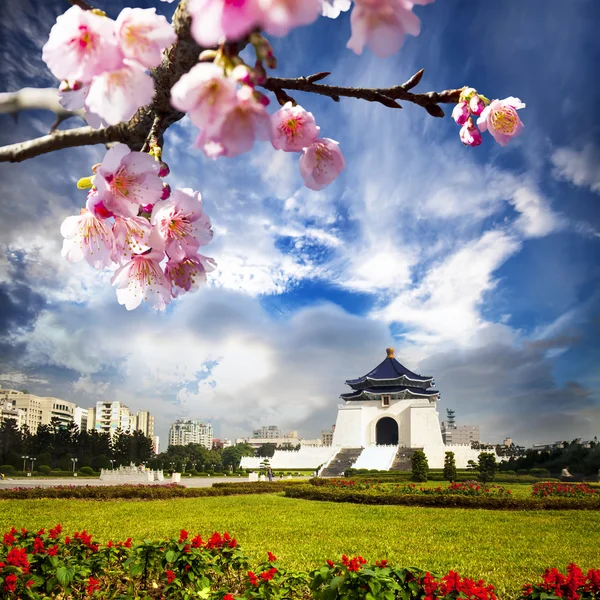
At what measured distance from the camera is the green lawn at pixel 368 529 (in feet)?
18.8

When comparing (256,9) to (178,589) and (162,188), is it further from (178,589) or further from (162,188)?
(178,589)

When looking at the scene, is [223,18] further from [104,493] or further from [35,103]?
[104,493]

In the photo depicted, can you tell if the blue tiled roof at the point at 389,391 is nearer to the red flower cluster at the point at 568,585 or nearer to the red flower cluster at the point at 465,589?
the red flower cluster at the point at 568,585

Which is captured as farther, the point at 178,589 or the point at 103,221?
the point at 178,589

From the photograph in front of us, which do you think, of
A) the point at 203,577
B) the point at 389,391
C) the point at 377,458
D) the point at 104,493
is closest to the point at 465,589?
the point at 203,577

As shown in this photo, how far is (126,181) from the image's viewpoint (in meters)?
0.80

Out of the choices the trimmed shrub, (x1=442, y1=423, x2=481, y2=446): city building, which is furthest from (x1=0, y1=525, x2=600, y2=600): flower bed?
(x1=442, y1=423, x2=481, y2=446): city building

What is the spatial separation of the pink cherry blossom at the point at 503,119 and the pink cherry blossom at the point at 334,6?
49 centimetres

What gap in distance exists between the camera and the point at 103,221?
35.0 inches

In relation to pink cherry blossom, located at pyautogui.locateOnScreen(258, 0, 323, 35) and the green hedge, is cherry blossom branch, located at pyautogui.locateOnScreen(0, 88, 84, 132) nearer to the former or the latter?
pink cherry blossom, located at pyautogui.locateOnScreen(258, 0, 323, 35)

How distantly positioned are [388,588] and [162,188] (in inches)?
124

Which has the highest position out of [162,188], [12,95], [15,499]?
[12,95]

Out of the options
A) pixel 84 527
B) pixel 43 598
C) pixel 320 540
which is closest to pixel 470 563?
pixel 320 540

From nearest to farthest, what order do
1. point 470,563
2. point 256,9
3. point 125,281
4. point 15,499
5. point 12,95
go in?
point 256,9
point 125,281
point 12,95
point 470,563
point 15,499
